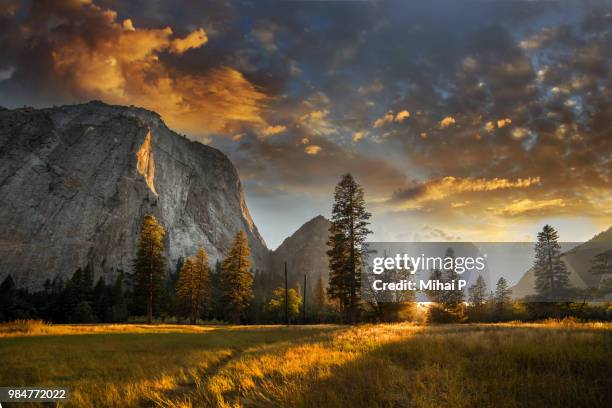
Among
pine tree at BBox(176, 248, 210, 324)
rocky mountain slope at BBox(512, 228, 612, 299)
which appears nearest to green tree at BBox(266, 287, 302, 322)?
pine tree at BBox(176, 248, 210, 324)

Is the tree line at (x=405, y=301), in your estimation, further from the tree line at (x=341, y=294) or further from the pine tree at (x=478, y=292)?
the pine tree at (x=478, y=292)

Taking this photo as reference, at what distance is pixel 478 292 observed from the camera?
5869 centimetres

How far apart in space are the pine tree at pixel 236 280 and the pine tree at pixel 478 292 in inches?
1361

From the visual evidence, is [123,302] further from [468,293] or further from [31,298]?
[468,293]

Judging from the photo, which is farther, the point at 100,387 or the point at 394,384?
the point at 100,387

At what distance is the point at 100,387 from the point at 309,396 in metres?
5.84

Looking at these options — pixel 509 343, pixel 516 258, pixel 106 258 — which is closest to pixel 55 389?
pixel 509 343

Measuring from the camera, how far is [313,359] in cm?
998

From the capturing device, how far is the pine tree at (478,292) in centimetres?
5825

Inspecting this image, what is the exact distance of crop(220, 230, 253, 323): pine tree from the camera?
5434 cm

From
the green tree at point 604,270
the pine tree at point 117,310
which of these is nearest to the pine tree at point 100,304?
the pine tree at point 117,310

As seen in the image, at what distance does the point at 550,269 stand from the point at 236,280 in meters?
39.5

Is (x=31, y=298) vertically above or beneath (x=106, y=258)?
beneath

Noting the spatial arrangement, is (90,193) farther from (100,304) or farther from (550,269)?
(550,269)
